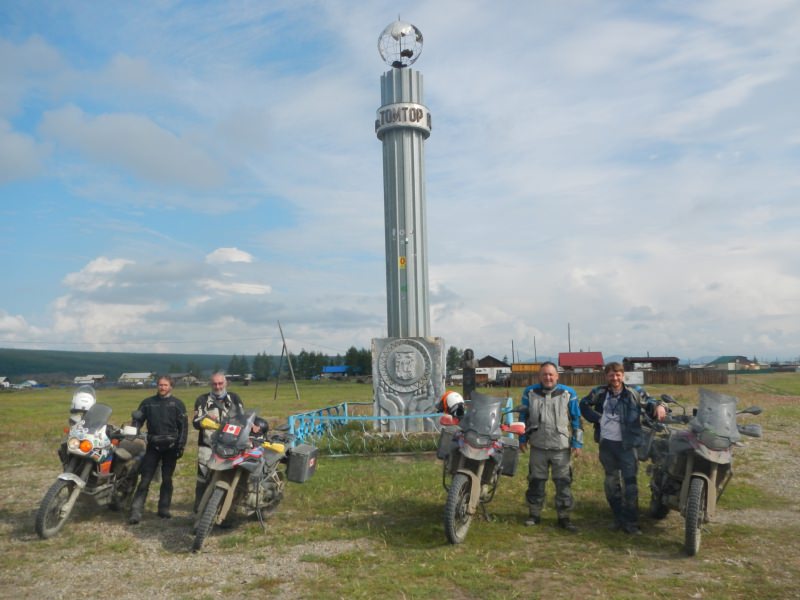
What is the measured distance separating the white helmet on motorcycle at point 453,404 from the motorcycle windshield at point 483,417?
38 cm

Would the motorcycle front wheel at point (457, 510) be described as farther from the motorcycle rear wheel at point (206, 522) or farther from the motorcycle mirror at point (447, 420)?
the motorcycle rear wheel at point (206, 522)

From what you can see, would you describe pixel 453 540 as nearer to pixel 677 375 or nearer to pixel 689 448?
pixel 689 448

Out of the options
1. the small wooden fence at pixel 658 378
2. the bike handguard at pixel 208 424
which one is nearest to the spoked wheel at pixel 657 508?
the bike handguard at pixel 208 424

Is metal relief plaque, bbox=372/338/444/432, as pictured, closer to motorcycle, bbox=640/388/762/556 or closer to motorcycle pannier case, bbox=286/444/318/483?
motorcycle pannier case, bbox=286/444/318/483

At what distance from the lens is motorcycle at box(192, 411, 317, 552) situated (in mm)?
6508

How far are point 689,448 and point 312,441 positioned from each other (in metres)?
8.01

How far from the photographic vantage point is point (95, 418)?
24.3 ft

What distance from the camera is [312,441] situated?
12.9m

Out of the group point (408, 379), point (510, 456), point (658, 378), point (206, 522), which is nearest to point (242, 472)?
point (206, 522)

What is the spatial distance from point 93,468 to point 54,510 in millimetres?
573

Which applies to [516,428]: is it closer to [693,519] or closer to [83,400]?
[693,519]

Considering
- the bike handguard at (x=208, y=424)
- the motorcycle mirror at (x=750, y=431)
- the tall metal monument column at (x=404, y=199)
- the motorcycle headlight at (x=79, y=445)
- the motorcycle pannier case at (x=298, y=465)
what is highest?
the tall metal monument column at (x=404, y=199)

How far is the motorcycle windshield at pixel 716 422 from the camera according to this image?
6.27 meters

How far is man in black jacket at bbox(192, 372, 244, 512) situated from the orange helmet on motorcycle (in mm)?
2319
